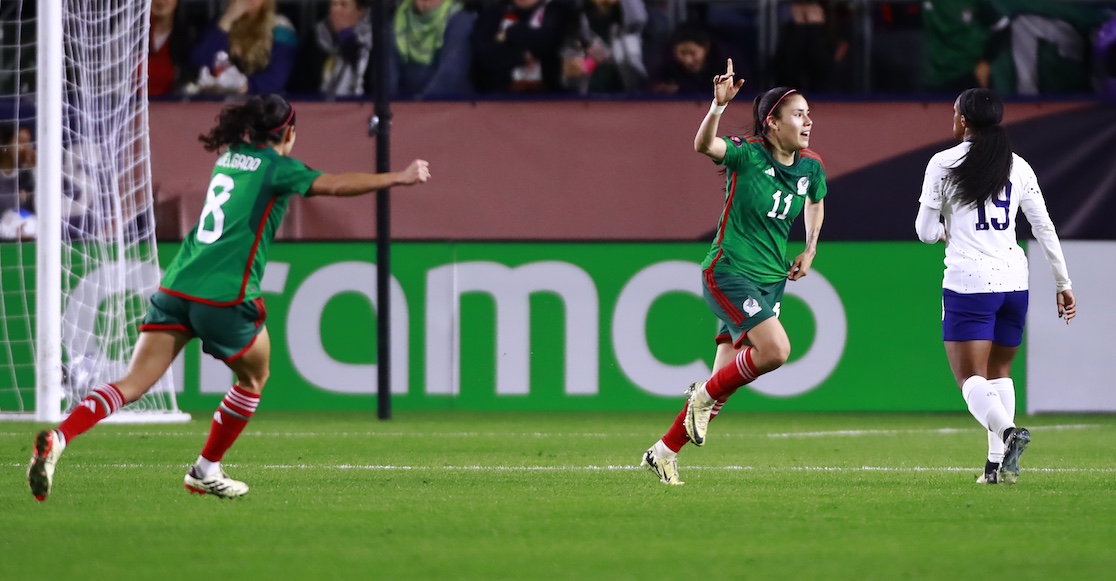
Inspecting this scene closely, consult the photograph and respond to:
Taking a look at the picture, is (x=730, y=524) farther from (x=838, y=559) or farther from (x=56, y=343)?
(x=56, y=343)

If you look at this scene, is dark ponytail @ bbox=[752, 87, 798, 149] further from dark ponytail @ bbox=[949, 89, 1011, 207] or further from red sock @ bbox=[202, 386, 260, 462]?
red sock @ bbox=[202, 386, 260, 462]

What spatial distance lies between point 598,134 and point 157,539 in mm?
10041

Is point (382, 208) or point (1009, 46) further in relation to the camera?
point (1009, 46)

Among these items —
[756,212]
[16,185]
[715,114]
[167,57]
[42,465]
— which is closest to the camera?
[42,465]

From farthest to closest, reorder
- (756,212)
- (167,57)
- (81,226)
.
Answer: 1. (167,57)
2. (81,226)
3. (756,212)

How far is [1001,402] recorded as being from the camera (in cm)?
799

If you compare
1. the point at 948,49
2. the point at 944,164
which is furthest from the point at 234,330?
A: the point at 948,49

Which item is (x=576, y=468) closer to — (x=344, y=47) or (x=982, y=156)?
(x=982, y=156)

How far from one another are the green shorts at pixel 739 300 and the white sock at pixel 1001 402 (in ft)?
3.56

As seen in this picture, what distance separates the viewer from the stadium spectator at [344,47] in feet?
51.8

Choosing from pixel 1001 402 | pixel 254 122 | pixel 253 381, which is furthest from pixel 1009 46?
pixel 253 381

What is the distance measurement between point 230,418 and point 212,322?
0.48 metres

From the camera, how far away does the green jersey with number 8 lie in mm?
8102

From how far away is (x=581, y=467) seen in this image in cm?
893
